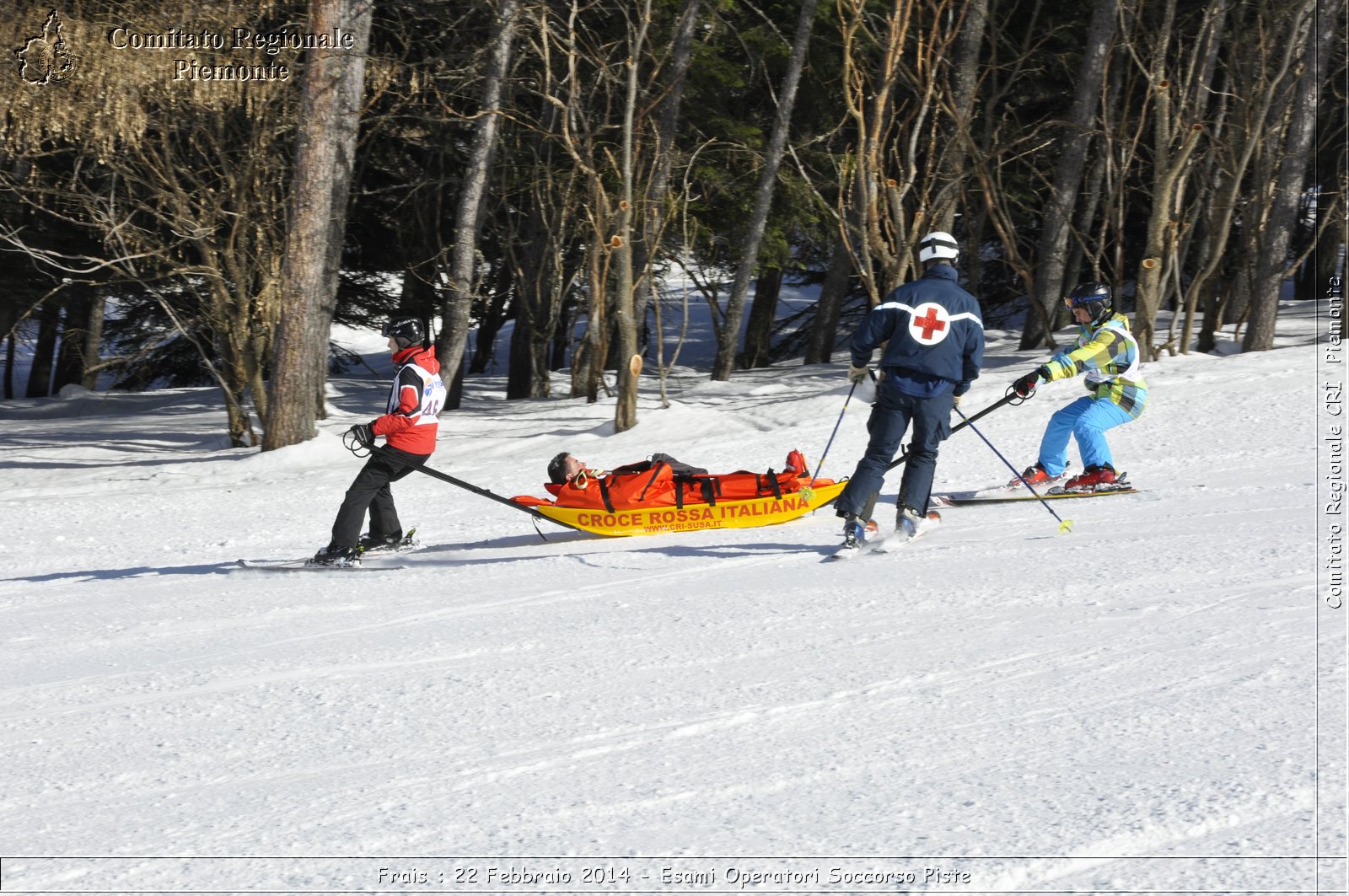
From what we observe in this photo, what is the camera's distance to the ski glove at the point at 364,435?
8031 millimetres

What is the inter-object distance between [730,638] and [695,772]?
1747mm

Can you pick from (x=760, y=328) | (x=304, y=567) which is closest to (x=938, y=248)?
(x=304, y=567)

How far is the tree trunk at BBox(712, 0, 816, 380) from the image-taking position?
1809cm

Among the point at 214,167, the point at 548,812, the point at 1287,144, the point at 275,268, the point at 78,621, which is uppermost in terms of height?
the point at 1287,144

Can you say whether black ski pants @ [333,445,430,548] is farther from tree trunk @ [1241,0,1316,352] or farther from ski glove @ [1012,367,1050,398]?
tree trunk @ [1241,0,1316,352]

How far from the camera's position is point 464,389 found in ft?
78.0

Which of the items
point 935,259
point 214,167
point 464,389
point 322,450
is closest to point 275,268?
point 214,167

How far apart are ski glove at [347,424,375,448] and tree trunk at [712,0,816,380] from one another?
1107 cm

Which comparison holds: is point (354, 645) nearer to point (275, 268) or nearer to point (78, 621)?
point (78, 621)

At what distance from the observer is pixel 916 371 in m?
7.69

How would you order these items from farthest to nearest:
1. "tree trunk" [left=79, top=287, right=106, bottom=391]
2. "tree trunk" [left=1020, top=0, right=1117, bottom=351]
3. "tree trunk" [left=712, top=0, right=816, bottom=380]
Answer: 1. "tree trunk" [left=79, top=287, right=106, bottom=391]
2. "tree trunk" [left=1020, top=0, right=1117, bottom=351]
3. "tree trunk" [left=712, top=0, right=816, bottom=380]

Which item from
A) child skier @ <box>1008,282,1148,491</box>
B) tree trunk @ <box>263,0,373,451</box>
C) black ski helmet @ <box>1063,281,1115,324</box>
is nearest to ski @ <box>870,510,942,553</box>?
child skier @ <box>1008,282,1148,491</box>

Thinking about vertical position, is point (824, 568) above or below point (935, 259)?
below

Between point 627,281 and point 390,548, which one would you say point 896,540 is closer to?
point 390,548
